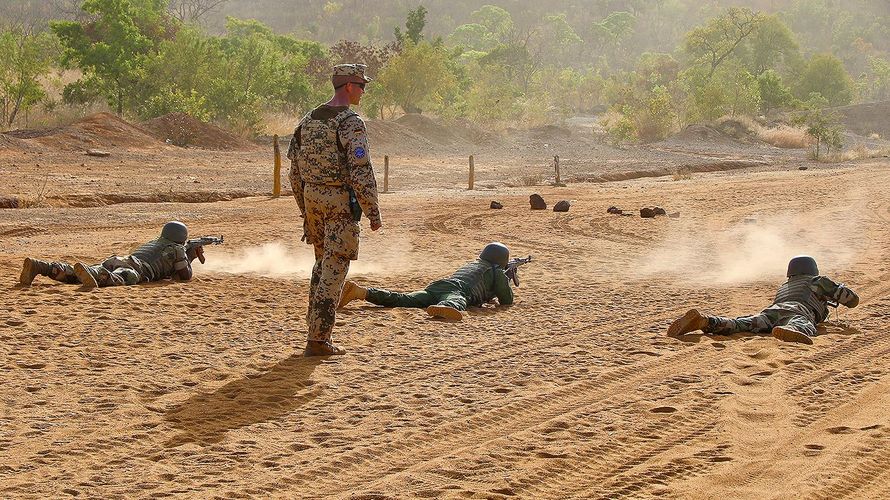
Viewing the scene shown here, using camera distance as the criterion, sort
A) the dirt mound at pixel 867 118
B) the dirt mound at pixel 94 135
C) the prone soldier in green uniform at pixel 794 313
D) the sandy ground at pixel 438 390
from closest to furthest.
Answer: the sandy ground at pixel 438 390 → the prone soldier in green uniform at pixel 794 313 → the dirt mound at pixel 94 135 → the dirt mound at pixel 867 118

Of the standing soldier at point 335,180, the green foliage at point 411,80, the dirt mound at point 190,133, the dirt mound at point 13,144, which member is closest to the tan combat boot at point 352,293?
the standing soldier at point 335,180

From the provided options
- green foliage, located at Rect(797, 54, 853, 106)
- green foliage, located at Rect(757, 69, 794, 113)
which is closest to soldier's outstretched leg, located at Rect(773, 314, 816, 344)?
green foliage, located at Rect(757, 69, 794, 113)

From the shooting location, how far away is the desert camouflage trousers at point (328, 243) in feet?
22.6

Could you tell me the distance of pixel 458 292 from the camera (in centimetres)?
876

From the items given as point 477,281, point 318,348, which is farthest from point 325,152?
point 477,281

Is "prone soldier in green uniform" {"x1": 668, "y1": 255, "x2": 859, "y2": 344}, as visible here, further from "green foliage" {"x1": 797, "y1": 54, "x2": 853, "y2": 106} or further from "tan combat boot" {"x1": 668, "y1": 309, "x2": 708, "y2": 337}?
"green foliage" {"x1": 797, "y1": 54, "x2": 853, "y2": 106}

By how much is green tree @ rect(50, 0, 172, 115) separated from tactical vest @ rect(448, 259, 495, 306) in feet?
81.5

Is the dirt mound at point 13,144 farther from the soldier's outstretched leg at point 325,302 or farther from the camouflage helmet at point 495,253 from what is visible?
the soldier's outstretched leg at point 325,302

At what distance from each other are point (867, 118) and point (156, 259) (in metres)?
51.5

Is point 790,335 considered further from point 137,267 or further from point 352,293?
point 137,267

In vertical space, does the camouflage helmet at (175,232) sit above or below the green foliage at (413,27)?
below

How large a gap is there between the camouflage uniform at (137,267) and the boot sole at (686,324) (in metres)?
4.38

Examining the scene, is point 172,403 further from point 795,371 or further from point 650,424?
point 795,371

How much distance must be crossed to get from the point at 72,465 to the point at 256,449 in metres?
0.81
